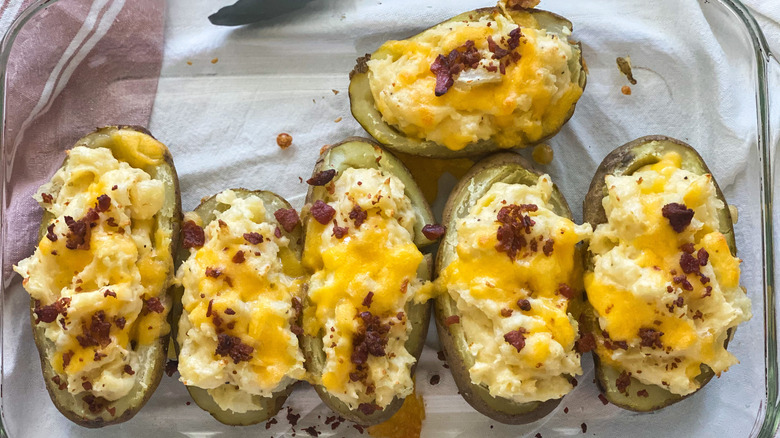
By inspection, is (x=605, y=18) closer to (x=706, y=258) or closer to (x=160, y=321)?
(x=706, y=258)

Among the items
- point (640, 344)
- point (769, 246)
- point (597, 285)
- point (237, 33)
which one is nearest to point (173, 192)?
point (237, 33)

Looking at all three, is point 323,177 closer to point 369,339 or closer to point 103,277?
point 369,339

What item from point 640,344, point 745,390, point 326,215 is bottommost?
point 745,390

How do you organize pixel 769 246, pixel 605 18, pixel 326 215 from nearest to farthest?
pixel 326 215 → pixel 769 246 → pixel 605 18

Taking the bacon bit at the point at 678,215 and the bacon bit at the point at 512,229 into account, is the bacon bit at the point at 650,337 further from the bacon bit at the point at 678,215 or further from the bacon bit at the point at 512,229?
the bacon bit at the point at 512,229

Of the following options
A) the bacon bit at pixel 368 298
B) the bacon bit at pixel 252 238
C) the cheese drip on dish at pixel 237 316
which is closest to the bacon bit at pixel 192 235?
the cheese drip on dish at pixel 237 316

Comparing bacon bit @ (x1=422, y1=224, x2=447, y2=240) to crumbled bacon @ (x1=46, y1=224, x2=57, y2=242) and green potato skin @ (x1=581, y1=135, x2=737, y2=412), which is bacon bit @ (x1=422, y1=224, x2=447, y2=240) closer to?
green potato skin @ (x1=581, y1=135, x2=737, y2=412)

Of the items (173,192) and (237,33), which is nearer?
(173,192)

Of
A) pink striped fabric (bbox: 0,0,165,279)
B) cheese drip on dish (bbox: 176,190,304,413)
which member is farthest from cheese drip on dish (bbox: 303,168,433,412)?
pink striped fabric (bbox: 0,0,165,279)
